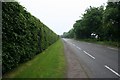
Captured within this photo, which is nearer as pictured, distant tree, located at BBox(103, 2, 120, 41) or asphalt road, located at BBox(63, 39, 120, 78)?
asphalt road, located at BBox(63, 39, 120, 78)

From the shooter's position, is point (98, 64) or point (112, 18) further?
point (112, 18)

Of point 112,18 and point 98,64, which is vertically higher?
point 112,18

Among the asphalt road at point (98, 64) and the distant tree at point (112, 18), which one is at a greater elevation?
the distant tree at point (112, 18)

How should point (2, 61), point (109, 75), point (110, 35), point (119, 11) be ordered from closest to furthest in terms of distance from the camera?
point (2, 61) → point (109, 75) → point (119, 11) → point (110, 35)

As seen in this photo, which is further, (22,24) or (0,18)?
(22,24)

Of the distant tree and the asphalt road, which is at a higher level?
the distant tree

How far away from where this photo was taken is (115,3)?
38.0m

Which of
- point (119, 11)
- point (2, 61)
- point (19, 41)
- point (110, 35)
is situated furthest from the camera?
point (110, 35)

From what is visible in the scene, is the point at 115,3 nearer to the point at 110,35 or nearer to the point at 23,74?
the point at 110,35

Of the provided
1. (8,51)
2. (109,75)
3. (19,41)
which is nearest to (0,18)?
(8,51)

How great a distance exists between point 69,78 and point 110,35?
34.7 m

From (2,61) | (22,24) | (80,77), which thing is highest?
(22,24)

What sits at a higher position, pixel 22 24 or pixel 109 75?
pixel 22 24

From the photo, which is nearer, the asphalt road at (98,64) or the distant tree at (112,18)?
the asphalt road at (98,64)
